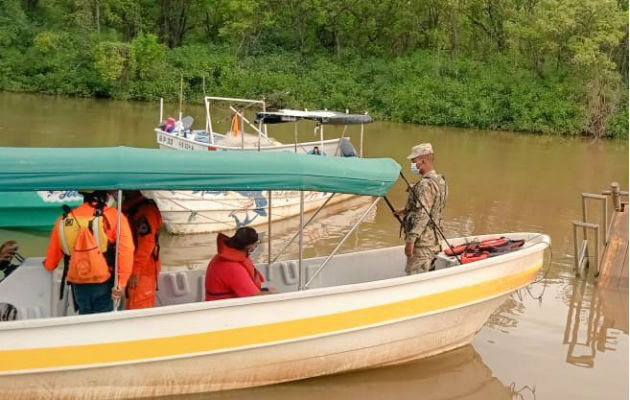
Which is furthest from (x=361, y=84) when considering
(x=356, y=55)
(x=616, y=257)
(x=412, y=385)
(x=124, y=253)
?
(x=124, y=253)

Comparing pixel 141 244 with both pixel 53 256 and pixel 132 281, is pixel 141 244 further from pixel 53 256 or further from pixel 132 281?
pixel 53 256

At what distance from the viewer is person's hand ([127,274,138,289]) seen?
7238mm

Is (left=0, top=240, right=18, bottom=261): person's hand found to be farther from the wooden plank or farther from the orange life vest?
the wooden plank

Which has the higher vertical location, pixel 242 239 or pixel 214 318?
pixel 242 239

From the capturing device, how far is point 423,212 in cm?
793

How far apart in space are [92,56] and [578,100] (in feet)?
71.3

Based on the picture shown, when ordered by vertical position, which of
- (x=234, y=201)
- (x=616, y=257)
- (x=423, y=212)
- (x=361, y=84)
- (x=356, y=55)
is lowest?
(x=616, y=257)

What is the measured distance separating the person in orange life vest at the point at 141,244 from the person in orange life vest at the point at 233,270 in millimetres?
551

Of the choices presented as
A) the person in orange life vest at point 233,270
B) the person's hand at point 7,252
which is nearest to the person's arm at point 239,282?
the person in orange life vest at point 233,270

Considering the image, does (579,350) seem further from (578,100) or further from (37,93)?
(37,93)

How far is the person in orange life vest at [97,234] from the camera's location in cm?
654

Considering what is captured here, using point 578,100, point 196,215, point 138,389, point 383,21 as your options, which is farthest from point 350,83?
point 138,389

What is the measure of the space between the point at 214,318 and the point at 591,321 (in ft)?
17.8

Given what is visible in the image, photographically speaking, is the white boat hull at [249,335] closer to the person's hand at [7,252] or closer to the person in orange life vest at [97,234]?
the person in orange life vest at [97,234]
